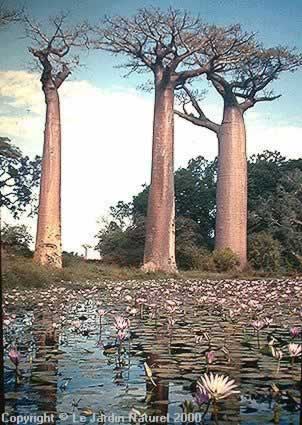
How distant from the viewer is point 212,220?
48.1 ft

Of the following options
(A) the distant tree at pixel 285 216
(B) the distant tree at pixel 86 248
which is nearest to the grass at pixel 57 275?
(B) the distant tree at pixel 86 248

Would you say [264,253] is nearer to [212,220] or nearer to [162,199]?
[212,220]

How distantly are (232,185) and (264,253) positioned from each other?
1581mm

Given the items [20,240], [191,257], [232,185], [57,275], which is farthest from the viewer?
[232,185]

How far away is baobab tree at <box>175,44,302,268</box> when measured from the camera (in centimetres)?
1266

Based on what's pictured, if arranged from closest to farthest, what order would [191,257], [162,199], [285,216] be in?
[162,199]
[191,257]
[285,216]

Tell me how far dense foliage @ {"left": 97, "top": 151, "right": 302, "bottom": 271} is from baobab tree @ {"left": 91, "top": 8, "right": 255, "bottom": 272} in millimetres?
860

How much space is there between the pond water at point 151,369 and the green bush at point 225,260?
8.56 meters

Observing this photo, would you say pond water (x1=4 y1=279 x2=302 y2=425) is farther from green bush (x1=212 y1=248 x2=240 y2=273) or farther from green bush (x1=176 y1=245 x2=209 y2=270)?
green bush (x1=176 y1=245 x2=209 y2=270)

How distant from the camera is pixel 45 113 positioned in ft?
37.8

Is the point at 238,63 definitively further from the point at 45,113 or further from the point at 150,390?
the point at 150,390

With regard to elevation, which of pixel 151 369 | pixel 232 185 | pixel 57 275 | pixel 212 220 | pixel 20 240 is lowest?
pixel 151 369

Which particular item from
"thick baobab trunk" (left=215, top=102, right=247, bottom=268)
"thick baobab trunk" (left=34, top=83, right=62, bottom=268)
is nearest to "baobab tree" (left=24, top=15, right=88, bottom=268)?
"thick baobab trunk" (left=34, top=83, right=62, bottom=268)

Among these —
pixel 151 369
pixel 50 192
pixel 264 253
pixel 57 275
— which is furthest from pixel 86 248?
pixel 151 369
